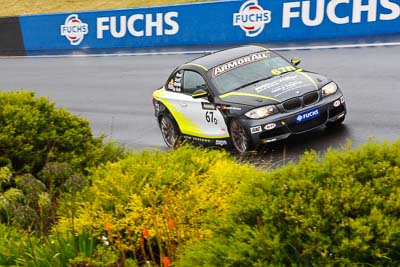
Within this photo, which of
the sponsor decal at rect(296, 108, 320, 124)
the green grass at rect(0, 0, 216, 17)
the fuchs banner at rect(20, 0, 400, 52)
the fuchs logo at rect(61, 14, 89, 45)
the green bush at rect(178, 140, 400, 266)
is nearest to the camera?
the green bush at rect(178, 140, 400, 266)

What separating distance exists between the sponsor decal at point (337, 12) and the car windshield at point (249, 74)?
898 centimetres

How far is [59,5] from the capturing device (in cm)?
4197

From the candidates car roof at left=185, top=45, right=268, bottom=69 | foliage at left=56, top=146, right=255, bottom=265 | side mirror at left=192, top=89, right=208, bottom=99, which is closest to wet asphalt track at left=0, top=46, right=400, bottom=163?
side mirror at left=192, top=89, right=208, bottom=99

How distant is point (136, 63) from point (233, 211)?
22.5 meters

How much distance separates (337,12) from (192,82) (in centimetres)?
1022

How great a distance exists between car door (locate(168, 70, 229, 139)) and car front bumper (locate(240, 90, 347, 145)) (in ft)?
2.45

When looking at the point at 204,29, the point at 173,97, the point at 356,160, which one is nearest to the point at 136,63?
the point at 204,29

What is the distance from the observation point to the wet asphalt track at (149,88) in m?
12.9

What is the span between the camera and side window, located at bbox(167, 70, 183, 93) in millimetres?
13648

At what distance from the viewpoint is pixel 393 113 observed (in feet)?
45.7

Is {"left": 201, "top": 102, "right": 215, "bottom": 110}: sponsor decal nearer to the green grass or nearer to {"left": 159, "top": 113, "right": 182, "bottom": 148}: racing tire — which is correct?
{"left": 159, "top": 113, "right": 182, "bottom": 148}: racing tire

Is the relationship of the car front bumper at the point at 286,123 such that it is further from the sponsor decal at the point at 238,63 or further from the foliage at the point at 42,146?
the foliage at the point at 42,146

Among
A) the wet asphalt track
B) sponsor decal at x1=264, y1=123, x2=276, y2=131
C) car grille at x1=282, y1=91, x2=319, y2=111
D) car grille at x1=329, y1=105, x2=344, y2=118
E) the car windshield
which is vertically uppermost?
the car windshield

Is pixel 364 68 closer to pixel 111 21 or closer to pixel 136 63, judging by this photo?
pixel 136 63
